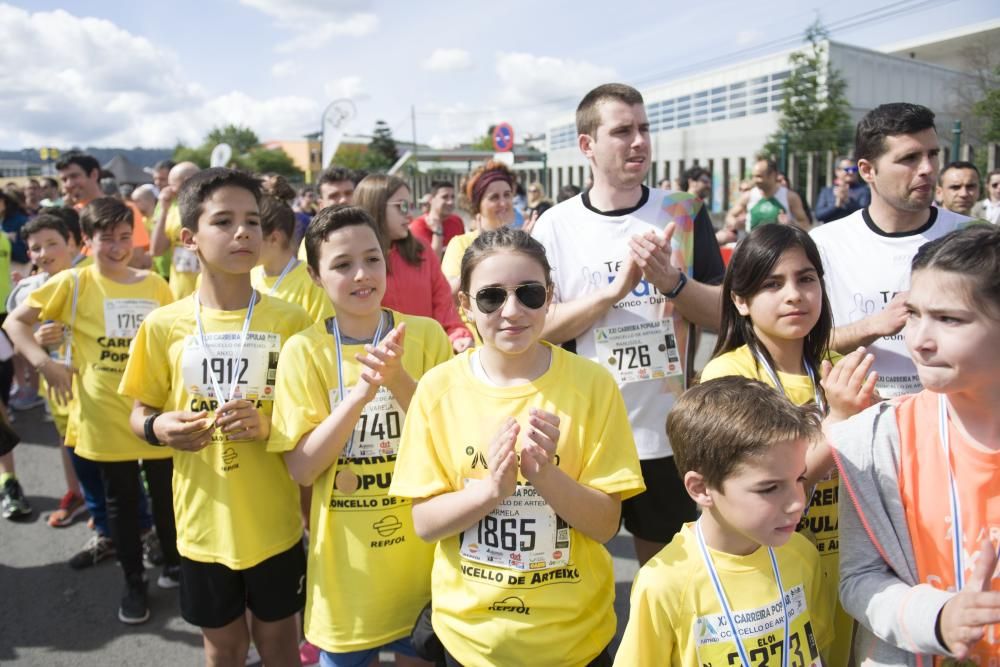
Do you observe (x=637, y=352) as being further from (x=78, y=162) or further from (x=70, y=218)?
(x=78, y=162)

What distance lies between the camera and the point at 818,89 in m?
21.5

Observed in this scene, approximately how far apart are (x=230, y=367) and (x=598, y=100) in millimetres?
1868

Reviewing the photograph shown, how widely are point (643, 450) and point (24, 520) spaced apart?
4758 millimetres

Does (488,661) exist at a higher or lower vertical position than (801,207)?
lower

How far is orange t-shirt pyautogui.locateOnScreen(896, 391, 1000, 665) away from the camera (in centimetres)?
151

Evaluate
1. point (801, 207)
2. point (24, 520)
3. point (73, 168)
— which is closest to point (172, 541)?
point (24, 520)

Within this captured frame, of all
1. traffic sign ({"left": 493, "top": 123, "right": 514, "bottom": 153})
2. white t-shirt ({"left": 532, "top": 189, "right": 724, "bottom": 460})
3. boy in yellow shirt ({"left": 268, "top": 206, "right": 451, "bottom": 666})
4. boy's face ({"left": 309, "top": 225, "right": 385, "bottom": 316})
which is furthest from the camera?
traffic sign ({"left": 493, "top": 123, "right": 514, "bottom": 153})

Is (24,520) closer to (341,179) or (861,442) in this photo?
(341,179)

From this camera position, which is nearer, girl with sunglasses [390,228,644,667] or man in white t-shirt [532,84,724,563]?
girl with sunglasses [390,228,644,667]

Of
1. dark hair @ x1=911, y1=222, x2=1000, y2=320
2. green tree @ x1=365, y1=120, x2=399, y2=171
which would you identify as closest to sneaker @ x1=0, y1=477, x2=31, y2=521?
dark hair @ x1=911, y1=222, x2=1000, y2=320

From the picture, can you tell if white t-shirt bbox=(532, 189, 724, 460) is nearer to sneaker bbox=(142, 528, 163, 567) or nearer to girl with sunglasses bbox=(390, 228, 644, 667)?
girl with sunglasses bbox=(390, 228, 644, 667)

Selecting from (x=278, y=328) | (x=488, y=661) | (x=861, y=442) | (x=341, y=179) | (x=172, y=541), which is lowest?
(x=172, y=541)

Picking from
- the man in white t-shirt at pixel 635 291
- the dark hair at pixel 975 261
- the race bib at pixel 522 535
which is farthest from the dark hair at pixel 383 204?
the dark hair at pixel 975 261

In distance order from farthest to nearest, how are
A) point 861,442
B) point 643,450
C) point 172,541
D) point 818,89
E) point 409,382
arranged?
1. point 818,89
2. point 172,541
3. point 643,450
4. point 409,382
5. point 861,442
